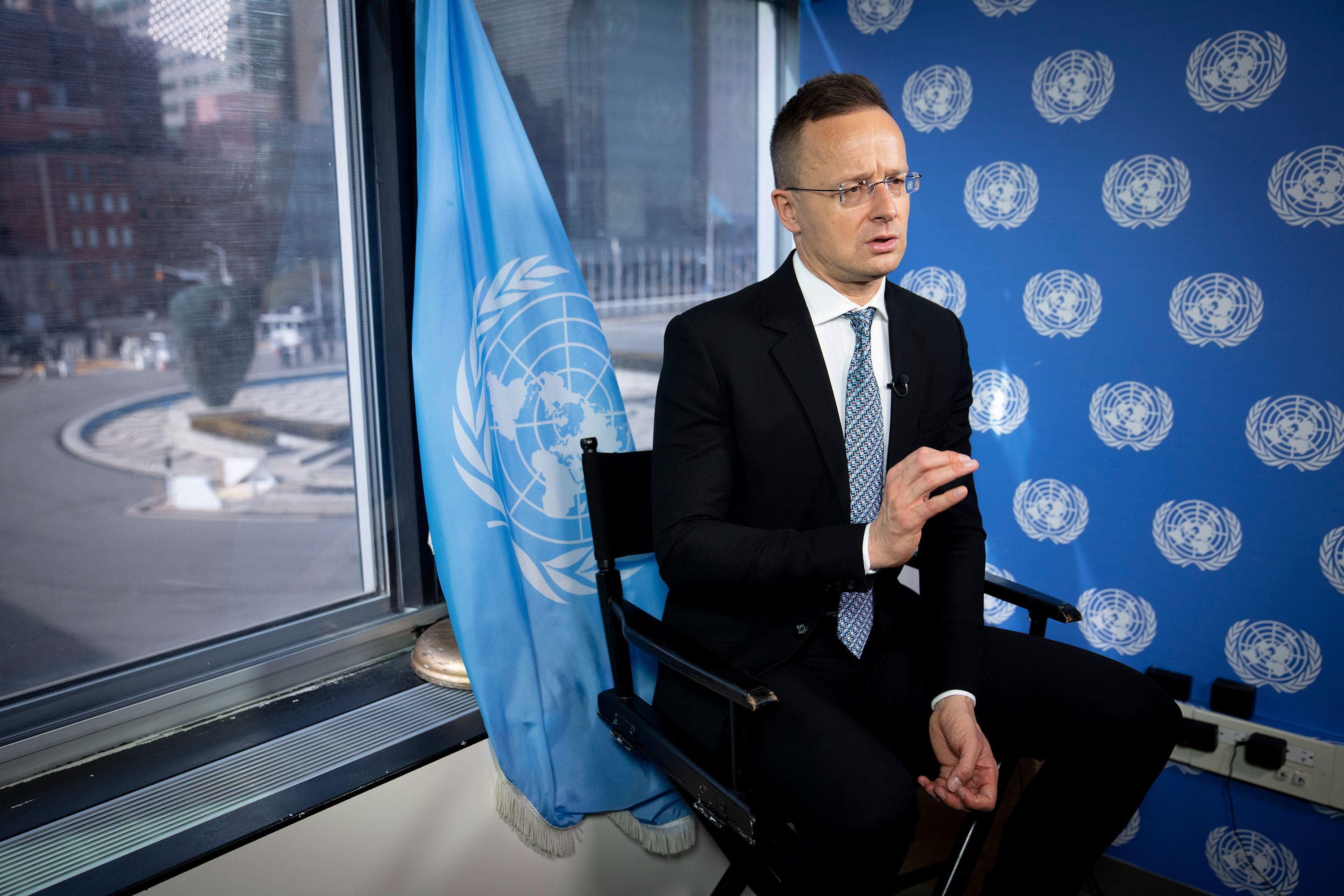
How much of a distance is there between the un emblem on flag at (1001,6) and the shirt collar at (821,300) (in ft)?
3.92

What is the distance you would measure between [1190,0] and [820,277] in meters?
1.25

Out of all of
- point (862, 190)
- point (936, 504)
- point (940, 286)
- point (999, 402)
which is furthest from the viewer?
point (940, 286)

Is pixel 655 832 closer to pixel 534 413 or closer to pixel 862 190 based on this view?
pixel 534 413

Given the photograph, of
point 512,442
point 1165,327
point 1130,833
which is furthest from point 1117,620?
point 512,442

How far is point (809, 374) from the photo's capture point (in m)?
1.57

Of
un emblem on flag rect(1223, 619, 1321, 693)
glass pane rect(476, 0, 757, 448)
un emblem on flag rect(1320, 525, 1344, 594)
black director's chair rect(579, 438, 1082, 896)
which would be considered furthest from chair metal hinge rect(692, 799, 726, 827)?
un emblem on flag rect(1320, 525, 1344, 594)

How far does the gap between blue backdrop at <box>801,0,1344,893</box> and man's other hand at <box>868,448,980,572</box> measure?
1.13 meters

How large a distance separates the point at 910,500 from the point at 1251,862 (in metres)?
1.62

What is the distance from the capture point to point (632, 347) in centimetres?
259

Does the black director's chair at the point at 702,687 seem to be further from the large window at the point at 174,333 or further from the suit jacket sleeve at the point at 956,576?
the large window at the point at 174,333

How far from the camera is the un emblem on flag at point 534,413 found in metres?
1.75

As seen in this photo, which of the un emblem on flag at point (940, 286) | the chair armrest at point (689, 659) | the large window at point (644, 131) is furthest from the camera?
the un emblem on flag at point (940, 286)

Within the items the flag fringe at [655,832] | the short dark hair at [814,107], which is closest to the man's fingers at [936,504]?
the short dark hair at [814,107]

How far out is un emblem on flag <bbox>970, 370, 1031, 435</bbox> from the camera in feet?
7.82
